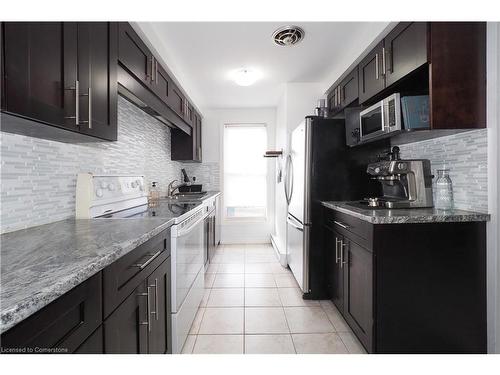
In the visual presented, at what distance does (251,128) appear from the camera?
434 centimetres

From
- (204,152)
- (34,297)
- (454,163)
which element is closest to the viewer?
(34,297)

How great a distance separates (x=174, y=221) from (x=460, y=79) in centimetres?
190

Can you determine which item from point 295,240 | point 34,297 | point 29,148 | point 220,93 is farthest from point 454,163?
point 220,93

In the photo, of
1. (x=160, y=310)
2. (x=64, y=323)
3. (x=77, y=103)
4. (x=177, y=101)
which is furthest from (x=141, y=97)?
(x=64, y=323)

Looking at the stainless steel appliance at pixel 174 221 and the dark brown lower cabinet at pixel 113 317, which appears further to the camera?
the stainless steel appliance at pixel 174 221

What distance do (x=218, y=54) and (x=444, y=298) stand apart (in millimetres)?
2724

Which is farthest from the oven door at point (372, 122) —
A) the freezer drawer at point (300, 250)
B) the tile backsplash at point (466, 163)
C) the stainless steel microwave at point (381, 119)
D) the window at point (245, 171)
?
the window at point (245, 171)

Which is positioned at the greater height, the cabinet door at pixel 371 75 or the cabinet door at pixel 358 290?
the cabinet door at pixel 371 75

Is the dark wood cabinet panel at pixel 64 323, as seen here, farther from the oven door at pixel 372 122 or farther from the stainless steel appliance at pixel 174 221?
the oven door at pixel 372 122

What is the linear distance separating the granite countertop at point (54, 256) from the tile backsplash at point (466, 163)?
1895mm

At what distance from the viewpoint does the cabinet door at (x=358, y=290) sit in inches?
56.8

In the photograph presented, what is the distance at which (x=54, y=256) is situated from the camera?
74 centimetres
